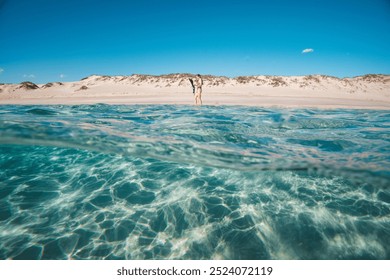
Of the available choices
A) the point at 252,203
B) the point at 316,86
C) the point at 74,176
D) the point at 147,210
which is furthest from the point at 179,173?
the point at 316,86

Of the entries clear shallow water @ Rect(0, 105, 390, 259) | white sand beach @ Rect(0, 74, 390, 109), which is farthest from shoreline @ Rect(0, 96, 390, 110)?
white sand beach @ Rect(0, 74, 390, 109)

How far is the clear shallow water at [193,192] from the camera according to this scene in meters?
3.43

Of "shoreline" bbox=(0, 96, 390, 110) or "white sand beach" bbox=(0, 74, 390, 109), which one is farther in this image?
"white sand beach" bbox=(0, 74, 390, 109)

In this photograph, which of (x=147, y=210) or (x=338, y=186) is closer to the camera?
(x=147, y=210)

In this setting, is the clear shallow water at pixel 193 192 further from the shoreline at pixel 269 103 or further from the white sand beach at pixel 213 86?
the white sand beach at pixel 213 86

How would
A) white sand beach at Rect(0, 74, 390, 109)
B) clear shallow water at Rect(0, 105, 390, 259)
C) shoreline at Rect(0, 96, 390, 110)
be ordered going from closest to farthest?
clear shallow water at Rect(0, 105, 390, 259) → shoreline at Rect(0, 96, 390, 110) → white sand beach at Rect(0, 74, 390, 109)

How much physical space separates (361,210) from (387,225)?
0.45 meters

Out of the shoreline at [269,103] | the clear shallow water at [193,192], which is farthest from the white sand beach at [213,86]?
the clear shallow water at [193,192]

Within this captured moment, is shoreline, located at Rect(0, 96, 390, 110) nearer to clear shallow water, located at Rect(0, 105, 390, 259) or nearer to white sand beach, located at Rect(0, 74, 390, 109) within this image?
clear shallow water, located at Rect(0, 105, 390, 259)

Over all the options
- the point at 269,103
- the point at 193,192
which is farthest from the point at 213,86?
the point at 193,192

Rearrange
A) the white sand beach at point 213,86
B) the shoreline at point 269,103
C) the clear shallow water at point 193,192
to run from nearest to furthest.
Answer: the clear shallow water at point 193,192
the shoreline at point 269,103
the white sand beach at point 213,86

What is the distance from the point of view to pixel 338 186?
4.98 metres

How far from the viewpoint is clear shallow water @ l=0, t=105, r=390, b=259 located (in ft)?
11.3

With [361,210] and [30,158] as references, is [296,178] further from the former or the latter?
[30,158]
